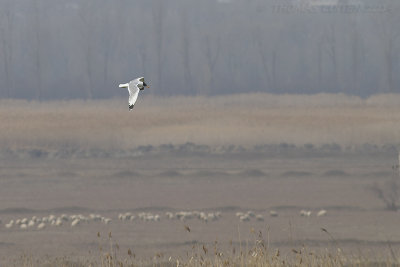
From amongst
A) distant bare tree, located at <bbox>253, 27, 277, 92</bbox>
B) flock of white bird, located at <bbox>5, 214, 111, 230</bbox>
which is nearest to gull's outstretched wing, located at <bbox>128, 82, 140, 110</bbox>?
flock of white bird, located at <bbox>5, 214, 111, 230</bbox>

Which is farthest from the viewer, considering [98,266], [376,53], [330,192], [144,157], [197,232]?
[376,53]

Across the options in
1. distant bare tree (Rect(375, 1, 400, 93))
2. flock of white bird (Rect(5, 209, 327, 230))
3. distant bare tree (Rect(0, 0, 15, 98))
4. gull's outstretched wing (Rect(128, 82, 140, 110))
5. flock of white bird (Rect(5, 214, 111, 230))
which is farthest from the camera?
distant bare tree (Rect(0, 0, 15, 98))

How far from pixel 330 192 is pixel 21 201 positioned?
1170cm

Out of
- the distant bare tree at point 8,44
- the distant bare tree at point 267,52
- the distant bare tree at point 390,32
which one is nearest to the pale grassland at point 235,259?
the distant bare tree at point 390,32

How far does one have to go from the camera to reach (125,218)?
101 ft

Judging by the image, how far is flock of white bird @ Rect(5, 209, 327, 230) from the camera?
96.7ft

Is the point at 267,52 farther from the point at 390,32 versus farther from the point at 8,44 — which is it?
the point at 8,44

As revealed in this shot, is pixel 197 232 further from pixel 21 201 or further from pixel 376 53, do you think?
pixel 376 53

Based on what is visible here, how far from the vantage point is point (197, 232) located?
27812mm

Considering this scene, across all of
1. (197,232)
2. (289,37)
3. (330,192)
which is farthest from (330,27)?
(197,232)

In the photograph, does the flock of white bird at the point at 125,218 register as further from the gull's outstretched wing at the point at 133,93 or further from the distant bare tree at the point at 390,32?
the distant bare tree at the point at 390,32

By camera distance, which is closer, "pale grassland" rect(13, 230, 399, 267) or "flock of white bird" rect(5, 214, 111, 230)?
"pale grassland" rect(13, 230, 399, 267)

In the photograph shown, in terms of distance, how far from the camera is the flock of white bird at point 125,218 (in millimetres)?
29484

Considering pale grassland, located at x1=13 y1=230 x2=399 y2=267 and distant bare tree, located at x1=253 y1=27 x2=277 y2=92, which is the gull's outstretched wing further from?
distant bare tree, located at x1=253 y1=27 x2=277 y2=92
